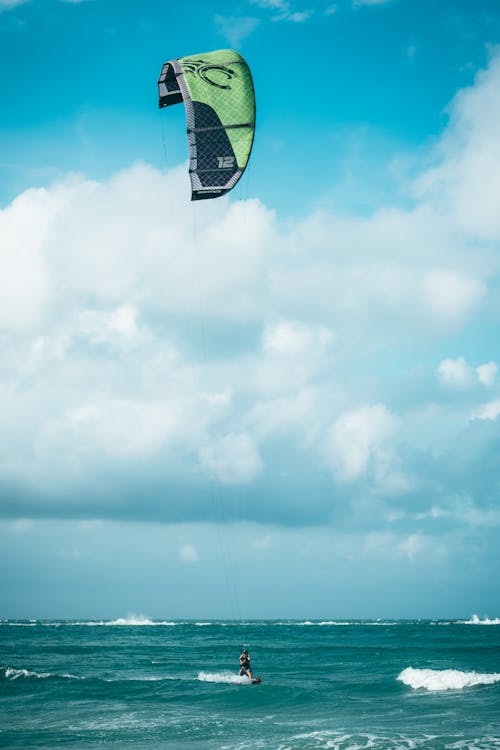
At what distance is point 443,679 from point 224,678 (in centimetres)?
935

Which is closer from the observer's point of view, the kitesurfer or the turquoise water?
the turquoise water

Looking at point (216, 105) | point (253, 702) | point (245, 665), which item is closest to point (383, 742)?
point (253, 702)

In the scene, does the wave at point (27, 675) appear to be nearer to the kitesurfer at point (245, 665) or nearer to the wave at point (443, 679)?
the kitesurfer at point (245, 665)

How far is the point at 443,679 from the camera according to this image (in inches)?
1014

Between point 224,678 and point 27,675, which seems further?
point 224,678

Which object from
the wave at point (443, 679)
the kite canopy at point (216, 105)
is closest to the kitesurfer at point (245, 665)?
the wave at point (443, 679)

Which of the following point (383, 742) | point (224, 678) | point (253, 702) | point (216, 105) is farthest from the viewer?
point (224, 678)

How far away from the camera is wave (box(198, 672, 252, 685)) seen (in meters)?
25.7

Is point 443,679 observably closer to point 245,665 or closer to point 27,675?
point 245,665

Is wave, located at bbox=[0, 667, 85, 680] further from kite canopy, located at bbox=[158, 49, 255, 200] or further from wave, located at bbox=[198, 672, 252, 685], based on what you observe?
kite canopy, located at bbox=[158, 49, 255, 200]

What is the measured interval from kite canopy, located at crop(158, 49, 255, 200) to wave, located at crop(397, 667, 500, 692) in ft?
67.7

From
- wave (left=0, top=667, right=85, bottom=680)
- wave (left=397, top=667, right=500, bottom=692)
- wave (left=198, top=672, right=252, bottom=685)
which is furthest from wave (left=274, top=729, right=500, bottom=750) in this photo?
wave (left=0, top=667, right=85, bottom=680)

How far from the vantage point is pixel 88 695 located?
927 inches

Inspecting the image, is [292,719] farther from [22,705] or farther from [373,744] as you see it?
[22,705]
